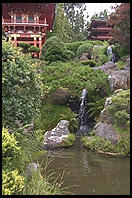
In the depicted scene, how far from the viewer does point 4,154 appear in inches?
121

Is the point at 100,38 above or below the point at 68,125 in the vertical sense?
above

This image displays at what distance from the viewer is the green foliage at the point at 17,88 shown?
3.51m

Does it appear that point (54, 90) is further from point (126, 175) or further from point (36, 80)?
point (126, 175)

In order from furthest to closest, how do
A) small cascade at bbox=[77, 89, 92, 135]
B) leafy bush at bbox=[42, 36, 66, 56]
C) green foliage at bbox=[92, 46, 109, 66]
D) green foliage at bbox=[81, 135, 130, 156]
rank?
1. leafy bush at bbox=[42, 36, 66, 56]
2. green foliage at bbox=[92, 46, 109, 66]
3. small cascade at bbox=[77, 89, 92, 135]
4. green foliage at bbox=[81, 135, 130, 156]

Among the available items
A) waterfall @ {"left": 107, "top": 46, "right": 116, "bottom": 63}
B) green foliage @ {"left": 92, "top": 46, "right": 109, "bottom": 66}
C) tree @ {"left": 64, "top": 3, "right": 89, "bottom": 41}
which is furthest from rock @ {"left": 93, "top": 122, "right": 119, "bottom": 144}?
tree @ {"left": 64, "top": 3, "right": 89, "bottom": 41}

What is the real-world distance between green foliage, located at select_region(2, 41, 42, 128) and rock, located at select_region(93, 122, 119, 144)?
241 centimetres

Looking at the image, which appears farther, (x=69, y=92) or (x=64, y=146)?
(x=69, y=92)

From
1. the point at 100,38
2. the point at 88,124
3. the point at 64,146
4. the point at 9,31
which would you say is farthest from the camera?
the point at 100,38

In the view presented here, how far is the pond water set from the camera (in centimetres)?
306

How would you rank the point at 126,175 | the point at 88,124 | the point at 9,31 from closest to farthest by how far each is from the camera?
the point at 126,175 → the point at 88,124 → the point at 9,31

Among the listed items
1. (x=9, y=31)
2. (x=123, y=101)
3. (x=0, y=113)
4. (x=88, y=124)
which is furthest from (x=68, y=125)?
(x=9, y=31)

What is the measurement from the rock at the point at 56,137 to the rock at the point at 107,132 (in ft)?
3.12

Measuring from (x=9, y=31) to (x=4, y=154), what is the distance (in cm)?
1328

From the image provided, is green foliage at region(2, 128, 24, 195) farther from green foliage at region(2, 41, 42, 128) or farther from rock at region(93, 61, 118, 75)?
rock at region(93, 61, 118, 75)
